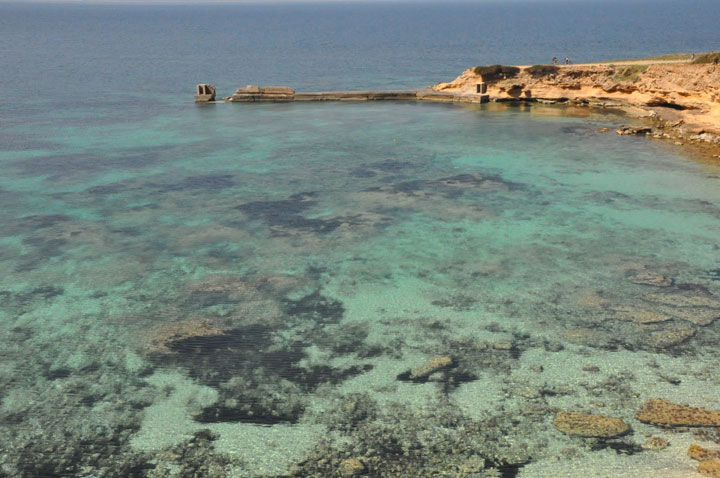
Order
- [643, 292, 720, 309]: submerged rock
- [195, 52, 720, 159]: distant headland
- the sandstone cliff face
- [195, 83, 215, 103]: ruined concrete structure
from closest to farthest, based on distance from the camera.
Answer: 1. [643, 292, 720, 309]: submerged rock
2. [195, 52, 720, 159]: distant headland
3. the sandstone cliff face
4. [195, 83, 215, 103]: ruined concrete structure

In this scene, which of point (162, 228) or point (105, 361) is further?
point (162, 228)

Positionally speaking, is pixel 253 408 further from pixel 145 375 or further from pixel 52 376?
pixel 52 376

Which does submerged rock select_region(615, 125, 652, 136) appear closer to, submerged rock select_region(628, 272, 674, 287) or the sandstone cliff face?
the sandstone cliff face

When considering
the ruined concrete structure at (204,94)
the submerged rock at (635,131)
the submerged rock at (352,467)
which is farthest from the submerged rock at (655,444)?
the ruined concrete structure at (204,94)

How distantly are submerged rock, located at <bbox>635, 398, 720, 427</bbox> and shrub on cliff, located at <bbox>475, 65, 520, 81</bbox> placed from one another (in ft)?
116

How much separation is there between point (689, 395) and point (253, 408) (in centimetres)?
843

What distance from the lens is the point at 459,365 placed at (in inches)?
490

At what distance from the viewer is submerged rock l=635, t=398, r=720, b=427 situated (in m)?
10.5

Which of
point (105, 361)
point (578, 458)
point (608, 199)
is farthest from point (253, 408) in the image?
point (608, 199)

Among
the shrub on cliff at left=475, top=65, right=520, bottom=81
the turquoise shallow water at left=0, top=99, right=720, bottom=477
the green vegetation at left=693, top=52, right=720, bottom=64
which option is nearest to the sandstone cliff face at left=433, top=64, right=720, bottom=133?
the shrub on cliff at left=475, top=65, right=520, bottom=81

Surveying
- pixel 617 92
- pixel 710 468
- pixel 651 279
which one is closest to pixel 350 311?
pixel 710 468

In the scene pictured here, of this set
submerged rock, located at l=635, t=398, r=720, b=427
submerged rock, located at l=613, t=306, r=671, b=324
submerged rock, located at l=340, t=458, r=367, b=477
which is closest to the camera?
submerged rock, located at l=340, t=458, r=367, b=477

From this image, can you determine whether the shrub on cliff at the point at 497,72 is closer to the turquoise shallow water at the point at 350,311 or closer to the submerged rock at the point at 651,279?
the turquoise shallow water at the point at 350,311

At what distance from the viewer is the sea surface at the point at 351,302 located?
10.3 meters
